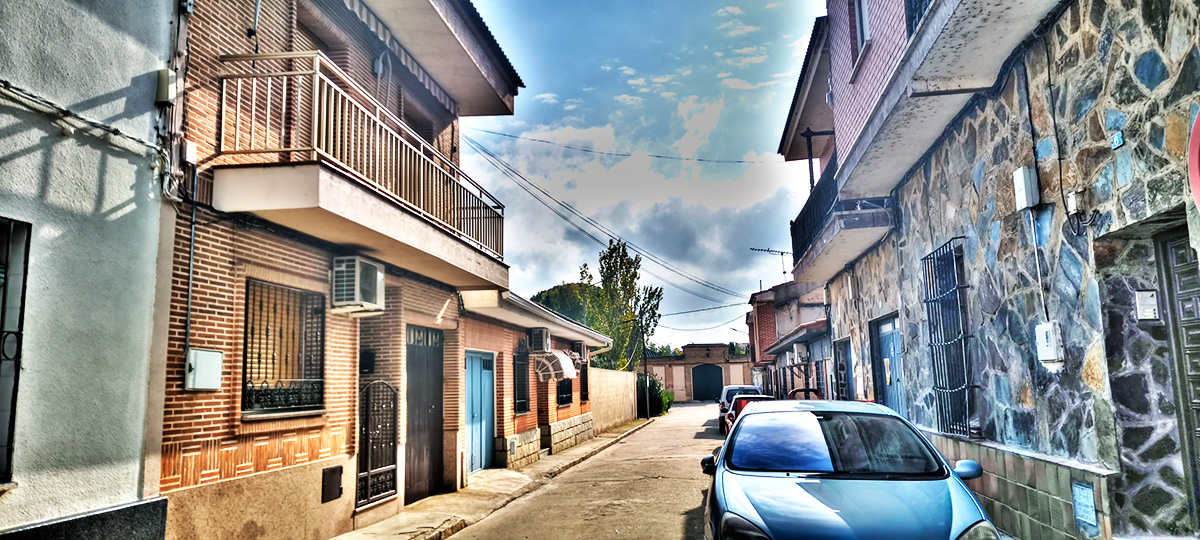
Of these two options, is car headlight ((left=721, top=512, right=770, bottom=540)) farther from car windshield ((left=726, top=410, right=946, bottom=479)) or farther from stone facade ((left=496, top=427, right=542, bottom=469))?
stone facade ((left=496, top=427, right=542, bottom=469))

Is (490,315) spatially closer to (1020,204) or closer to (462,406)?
(462,406)

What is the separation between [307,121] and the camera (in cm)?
906

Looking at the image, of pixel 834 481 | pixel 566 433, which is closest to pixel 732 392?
pixel 566 433

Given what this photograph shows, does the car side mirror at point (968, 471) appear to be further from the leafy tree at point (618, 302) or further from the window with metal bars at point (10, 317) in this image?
the leafy tree at point (618, 302)

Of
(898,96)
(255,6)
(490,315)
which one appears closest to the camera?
(898,96)

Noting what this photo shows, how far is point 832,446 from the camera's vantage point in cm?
585

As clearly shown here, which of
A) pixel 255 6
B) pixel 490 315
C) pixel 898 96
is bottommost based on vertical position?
pixel 490 315

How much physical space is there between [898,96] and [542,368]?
12538 millimetres

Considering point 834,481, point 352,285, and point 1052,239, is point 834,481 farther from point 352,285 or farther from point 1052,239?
point 352,285

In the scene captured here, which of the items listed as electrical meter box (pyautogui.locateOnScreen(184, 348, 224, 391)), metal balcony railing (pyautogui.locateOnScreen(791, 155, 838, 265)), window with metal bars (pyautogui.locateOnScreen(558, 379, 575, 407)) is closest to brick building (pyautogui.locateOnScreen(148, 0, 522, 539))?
electrical meter box (pyautogui.locateOnScreen(184, 348, 224, 391))

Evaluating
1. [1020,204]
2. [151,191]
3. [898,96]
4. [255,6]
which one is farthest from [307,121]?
[1020,204]

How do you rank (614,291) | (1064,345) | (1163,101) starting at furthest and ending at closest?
(614,291)
(1064,345)
(1163,101)

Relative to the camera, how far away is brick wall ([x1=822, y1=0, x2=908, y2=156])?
857 centimetres

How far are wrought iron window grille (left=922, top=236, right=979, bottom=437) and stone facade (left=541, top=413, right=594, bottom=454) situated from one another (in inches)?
440
